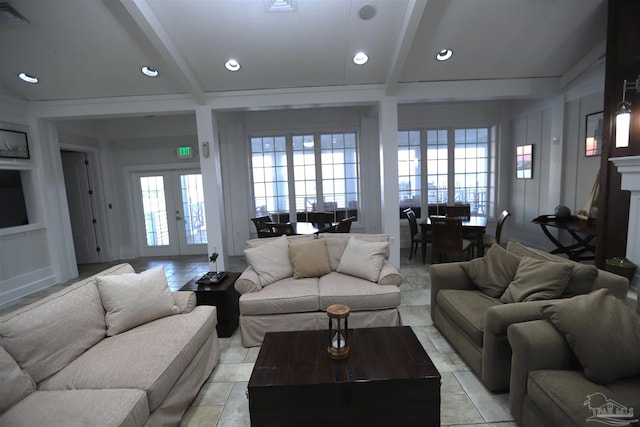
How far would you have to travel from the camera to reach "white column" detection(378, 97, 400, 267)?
4469mm

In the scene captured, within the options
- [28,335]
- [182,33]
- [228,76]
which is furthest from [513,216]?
[28,335]

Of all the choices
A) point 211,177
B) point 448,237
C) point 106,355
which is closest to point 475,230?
point 448,237

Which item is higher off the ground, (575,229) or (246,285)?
(575,229)

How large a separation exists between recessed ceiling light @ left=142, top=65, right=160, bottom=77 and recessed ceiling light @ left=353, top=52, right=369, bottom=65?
2603 millimetres

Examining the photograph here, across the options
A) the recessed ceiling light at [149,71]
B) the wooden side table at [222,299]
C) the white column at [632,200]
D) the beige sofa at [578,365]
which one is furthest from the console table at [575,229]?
the recessed ceiling light at [149,71]

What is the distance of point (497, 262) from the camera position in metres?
2.69

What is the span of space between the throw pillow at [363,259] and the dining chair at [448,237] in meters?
1.70

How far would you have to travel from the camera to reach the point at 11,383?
1.53m

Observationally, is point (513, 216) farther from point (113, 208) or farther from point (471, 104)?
point (113, 208)

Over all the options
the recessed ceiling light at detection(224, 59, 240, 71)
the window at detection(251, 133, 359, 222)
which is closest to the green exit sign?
the window at detection(251, 133, 359, 222)

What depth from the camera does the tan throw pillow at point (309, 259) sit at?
3209 millimetres

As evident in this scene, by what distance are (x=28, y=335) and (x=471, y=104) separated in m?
6.98

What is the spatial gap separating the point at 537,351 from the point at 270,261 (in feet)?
7.53

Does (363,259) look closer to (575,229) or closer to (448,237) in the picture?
(448,237)
